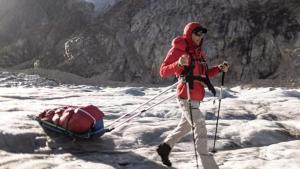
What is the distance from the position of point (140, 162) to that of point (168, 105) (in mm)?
5128

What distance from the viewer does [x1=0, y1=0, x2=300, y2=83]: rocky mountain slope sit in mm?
27703

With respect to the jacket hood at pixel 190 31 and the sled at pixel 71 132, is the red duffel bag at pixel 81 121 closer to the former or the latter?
the sled at pixel 71 132

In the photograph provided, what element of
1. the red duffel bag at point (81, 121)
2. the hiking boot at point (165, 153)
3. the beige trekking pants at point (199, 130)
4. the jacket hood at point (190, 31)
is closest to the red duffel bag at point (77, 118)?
the red duffel bag at point (81, 121)

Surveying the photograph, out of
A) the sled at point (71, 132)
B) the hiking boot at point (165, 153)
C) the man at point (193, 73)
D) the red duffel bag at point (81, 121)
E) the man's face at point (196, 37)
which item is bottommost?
the hiking boot at point (165, 153)

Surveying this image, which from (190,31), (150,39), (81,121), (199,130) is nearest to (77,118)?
(81,121)

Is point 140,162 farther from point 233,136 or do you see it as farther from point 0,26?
point 0,26

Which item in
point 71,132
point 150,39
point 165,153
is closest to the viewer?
point 165,153

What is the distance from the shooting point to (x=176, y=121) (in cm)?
1017

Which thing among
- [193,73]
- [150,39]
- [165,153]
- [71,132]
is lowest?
[165,153]

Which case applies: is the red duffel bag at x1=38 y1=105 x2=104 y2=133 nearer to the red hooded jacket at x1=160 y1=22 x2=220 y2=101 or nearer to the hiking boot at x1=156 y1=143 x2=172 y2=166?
the hiking boot at x1=156 y1=143 x2=172 y2=166

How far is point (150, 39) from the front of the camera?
3200 cm

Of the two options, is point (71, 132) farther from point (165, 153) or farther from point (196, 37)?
point (196, 37)

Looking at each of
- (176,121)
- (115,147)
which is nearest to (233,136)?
(176,121)

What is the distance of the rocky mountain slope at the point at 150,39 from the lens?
27.7m
